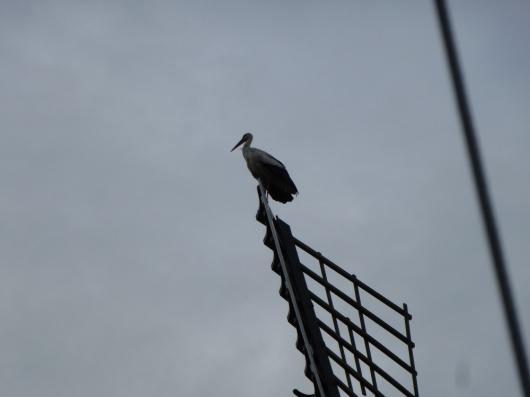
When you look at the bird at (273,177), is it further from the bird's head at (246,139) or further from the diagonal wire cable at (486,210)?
the diagonal wire cable at (486,210)

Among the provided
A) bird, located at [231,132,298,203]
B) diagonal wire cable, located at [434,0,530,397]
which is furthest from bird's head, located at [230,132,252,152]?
diagonal wire cable, located at [434,0,530,397]

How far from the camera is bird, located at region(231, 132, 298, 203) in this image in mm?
18766

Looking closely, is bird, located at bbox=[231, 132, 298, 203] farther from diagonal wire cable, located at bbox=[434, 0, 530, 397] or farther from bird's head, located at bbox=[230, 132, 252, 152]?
diagonal wire cable, located at bbox=[434, 0, 530, 397]

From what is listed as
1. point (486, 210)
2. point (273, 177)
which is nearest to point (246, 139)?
point (273, 177)

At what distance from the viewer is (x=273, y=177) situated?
61.9 feet

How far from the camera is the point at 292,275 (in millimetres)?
16859

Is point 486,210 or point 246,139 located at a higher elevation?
point 246,139

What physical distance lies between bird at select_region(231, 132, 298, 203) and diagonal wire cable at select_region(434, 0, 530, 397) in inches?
493

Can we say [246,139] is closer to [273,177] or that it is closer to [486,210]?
[273,177]

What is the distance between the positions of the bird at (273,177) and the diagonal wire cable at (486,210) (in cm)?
1253

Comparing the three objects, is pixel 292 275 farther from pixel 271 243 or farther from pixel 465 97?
pixel 465 97

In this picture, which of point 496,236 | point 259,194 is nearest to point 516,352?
point 496,236

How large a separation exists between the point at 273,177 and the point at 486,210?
1314 centimetres

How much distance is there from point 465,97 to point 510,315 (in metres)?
1.20
